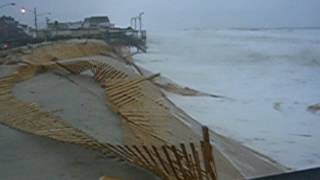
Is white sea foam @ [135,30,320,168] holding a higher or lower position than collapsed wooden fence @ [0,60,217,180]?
lower

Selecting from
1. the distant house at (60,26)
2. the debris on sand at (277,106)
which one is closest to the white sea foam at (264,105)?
the debris on sand at (277,106)

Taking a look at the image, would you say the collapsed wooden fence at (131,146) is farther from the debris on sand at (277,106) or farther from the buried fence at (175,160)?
the debris on sand at (277,106)

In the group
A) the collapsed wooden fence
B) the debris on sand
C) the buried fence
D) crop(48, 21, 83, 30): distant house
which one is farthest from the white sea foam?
crop(48, 21, 83, 30): distant house

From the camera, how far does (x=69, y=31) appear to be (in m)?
38.5

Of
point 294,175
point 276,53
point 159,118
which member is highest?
point 294,175

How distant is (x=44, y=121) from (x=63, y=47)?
12.2 meters

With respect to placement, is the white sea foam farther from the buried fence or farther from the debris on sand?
the buried fence

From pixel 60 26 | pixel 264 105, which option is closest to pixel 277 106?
pixel 264 105

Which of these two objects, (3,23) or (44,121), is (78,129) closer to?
(44,121)

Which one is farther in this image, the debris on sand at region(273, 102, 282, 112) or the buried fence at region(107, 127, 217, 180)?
the debris on sand at region(273, 102, 282, 112)

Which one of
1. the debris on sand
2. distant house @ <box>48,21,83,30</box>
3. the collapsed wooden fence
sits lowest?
the debris on sand

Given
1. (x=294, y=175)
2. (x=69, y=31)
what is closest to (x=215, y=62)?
(x=69, y=31)

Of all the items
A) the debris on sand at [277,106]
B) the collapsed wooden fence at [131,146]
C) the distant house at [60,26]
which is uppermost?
the collapsed wooden fence at [131,146]

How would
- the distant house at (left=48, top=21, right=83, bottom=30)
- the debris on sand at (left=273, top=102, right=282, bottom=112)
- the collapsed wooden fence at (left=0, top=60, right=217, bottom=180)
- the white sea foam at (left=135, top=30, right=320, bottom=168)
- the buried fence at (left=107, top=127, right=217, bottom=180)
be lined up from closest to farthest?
1. the buried fence at (left=107, top=127, right=217, bottom=180)
2. the collapsed wooden fence at (left=0, top=60, right=217, bottom=180)
3. the white sea foam at (left=135, top=30, right=320, bottom=168)
4. the debris on sand at (left=273, top=102, right=282, bottom=112)
5. the distant house at (left=48, top=21, right=83, bottom=30)
